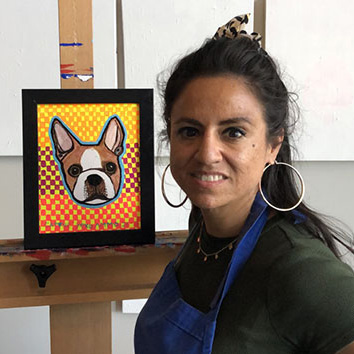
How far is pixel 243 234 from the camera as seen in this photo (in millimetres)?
941

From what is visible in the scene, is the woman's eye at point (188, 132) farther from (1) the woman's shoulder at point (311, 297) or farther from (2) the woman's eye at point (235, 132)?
(1) the woman's shoulder at point (311, 297)

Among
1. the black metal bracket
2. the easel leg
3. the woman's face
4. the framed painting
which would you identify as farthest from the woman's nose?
the easel leg

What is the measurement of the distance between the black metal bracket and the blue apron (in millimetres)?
308

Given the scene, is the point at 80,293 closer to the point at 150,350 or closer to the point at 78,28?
the point at 150,350

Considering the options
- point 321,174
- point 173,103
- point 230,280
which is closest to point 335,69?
point 321,174

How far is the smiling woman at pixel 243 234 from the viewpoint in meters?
0.79

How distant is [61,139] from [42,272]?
35 centimetres

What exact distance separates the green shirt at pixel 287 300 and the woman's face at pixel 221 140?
0.11 m

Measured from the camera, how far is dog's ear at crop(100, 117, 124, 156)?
131 centimetres

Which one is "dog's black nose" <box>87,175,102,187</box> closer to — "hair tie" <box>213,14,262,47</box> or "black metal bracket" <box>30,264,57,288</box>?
"black metal bracket" <box>30,264,57,288</box>

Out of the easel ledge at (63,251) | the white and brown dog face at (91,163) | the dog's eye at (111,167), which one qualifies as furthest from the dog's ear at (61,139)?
the easel ledge at (63,251)

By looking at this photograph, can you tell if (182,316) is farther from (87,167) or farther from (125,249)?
(87,167)

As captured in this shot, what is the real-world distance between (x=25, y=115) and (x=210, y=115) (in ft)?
1.87

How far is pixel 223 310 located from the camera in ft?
2.98
